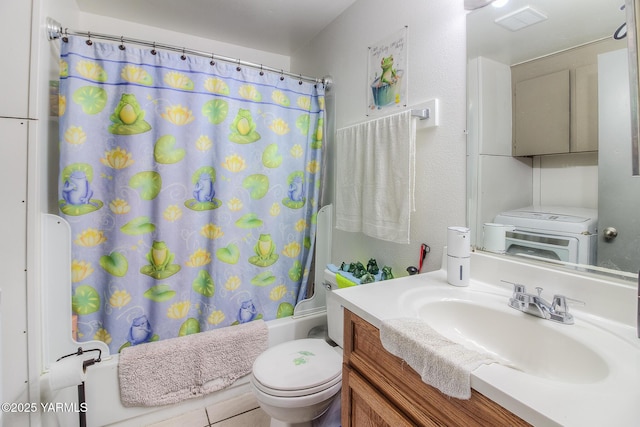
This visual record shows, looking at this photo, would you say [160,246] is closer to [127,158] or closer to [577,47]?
[127,158]

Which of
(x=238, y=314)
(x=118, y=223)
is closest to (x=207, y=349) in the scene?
(x=238, y=314)

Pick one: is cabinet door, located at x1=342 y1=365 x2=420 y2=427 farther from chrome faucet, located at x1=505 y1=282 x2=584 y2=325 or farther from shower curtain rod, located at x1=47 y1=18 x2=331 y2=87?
shower curtain rod, located at x1=47 y1=18 x2=331 y2=87

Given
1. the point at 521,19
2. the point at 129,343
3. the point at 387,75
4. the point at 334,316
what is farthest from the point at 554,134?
the point at 129,343

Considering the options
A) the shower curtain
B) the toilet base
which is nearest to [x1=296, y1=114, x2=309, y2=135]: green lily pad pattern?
the shower curtain

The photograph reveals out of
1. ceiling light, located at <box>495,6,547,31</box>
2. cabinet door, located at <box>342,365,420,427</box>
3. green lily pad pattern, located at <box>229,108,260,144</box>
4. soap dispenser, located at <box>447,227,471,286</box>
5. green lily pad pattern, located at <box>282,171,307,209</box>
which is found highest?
ceiling light, located at <box>495,6,547,31</box>

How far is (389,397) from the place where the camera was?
0.76 m

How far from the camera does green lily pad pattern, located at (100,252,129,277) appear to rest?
143cm

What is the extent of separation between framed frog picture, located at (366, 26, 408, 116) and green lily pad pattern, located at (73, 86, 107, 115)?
1.34 metres

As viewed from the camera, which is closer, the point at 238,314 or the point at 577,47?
the point at 577,47

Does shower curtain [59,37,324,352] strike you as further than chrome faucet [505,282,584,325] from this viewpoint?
Yes

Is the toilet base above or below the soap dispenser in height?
below

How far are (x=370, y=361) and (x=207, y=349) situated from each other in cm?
108

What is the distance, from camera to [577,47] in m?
0.83

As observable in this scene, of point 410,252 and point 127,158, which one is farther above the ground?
point 127,158
